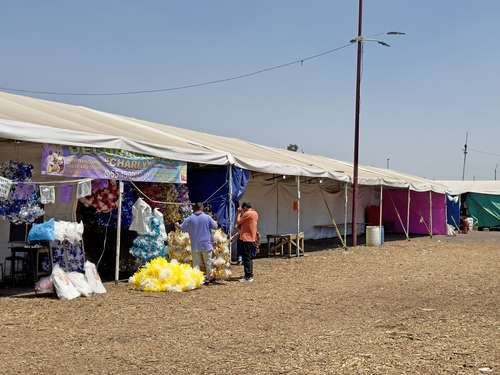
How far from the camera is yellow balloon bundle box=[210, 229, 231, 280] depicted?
1099cm

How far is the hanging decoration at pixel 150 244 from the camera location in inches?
421

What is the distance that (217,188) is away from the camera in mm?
12672

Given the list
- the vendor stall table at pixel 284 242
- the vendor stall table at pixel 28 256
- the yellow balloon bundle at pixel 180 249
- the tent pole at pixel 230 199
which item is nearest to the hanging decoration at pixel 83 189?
the vendor stall table at pixel 28 256

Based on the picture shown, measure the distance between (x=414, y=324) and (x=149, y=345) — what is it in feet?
10.7

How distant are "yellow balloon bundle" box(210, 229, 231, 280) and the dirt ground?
286mm

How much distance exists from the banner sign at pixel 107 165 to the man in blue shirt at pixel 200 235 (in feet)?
3.27

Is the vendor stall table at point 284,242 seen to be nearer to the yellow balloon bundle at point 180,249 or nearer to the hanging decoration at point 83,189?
the yellow balloon bundle at point 180,249

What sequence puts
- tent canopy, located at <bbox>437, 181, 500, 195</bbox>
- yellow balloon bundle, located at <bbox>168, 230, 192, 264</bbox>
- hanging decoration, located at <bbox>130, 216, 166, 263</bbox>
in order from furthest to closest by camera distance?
tent canopy, located at <bbox>437, 181, 500, 195</bbox> < yellow balloon bundle, located at <bbox>168, 230, 192, 264</bbox> < hanging decoration, located at <bbox>130, 216, 166, 263</bbox>

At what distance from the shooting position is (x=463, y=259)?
16.0 m

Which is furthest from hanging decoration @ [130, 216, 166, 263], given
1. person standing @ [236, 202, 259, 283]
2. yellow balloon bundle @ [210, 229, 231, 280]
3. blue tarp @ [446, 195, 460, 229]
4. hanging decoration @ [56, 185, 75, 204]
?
blue tarp @ [446, 195, 460, 229]

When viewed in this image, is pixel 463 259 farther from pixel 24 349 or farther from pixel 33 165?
pixel 24 349

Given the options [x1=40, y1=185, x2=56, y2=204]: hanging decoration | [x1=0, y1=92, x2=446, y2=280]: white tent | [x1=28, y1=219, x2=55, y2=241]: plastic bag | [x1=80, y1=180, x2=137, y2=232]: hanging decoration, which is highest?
[x1=0, y1=92, x2=446, y2=280]: white tent

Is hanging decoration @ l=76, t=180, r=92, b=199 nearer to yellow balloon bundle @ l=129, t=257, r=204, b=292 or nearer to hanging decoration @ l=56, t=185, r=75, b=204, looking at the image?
hanging decoration @ l=56, t=185, r=75, b=204

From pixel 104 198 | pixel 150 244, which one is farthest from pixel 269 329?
pixel 104 198
